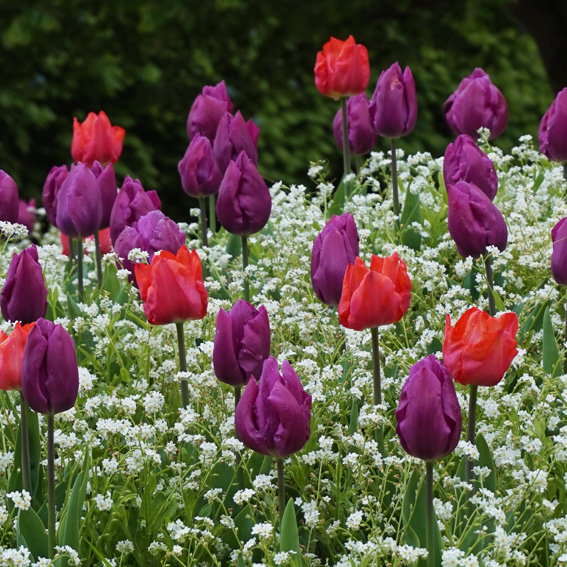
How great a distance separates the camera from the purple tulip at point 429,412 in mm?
1720

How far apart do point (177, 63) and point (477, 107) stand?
242 inches

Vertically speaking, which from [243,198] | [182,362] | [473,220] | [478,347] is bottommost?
[478,347]

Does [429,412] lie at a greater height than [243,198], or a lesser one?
lesser

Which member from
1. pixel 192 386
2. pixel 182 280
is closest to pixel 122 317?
pixel 192 386

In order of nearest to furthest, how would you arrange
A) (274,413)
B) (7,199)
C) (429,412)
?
1. (429,412)
2. (274,413)
3. (7,199)

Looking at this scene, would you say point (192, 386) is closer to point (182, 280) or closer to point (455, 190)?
point (182, 280)

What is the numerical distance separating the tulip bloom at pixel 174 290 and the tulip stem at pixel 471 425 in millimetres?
581

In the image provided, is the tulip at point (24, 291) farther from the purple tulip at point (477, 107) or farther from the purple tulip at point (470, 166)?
the purple tulip at point (477, 107)

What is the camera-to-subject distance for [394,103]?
3111 mm

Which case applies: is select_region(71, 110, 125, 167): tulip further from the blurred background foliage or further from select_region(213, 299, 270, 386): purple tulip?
the blurred background foliage

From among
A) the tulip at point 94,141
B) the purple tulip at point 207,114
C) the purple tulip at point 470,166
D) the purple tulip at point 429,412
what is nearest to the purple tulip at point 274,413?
the purple tulip at point 429,412

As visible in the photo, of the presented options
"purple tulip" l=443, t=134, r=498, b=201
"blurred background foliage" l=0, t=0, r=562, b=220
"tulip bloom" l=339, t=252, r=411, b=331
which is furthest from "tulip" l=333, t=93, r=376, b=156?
"blurred background foliage" l=0, t=0, r=562, b=220

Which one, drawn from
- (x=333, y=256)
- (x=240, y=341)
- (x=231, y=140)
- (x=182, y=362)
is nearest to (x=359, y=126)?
(x=231, y=140)

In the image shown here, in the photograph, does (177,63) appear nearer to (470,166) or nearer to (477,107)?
(477,107)
